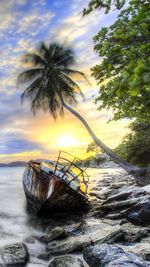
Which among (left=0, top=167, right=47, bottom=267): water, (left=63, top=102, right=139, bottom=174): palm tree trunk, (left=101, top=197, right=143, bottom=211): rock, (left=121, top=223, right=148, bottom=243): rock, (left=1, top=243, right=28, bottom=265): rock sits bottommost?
(left=0, top=167, right=47, bottom=267): water

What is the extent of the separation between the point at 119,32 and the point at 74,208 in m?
12.2

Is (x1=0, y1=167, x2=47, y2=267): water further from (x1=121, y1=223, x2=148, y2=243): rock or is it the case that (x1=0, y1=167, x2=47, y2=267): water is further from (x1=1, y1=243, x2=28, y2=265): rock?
(x1=121, y1=223, x2=148, y2=243): rock

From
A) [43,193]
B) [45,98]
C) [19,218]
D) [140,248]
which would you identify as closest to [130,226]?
[140,248]

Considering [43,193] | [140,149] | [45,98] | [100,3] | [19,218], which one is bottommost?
[19,218]

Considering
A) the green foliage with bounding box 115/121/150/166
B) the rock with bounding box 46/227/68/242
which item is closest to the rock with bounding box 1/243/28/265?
the rock with bounding box 46/227/68/242

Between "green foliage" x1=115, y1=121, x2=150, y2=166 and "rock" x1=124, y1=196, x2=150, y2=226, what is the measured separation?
2080 centimetres

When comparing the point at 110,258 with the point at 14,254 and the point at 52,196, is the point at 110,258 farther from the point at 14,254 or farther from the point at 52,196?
the point at 52,196

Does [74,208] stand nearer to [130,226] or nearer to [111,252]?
[130,226]

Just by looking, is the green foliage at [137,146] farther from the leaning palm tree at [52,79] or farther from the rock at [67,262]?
the rock at [67,262]

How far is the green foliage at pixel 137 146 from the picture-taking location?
33.2 meters

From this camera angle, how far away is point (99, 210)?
15.4 meters

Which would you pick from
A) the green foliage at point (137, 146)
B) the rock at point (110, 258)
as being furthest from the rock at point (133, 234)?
the green foliage at point (137, 146)

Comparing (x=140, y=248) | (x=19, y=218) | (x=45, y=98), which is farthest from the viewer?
(x=45, y=98)

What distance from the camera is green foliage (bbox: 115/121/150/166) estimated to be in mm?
33219
